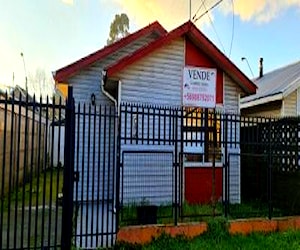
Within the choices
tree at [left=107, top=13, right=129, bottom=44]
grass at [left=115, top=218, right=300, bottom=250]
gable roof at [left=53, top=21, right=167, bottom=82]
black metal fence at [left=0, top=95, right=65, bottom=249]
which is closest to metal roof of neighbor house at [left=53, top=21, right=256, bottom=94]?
gable roof at [left=53, top=21, right=167, bottom=82]

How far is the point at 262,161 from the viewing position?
10.9 meters

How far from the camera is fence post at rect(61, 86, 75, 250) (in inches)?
261

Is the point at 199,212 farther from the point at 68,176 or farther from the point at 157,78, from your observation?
the point at 157,78

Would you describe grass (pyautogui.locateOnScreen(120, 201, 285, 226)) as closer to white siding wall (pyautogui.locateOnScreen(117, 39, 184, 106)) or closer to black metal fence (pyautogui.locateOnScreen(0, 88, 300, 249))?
black metal fence (pyautogui.locateOnScreen(0, 88, 300, 249))

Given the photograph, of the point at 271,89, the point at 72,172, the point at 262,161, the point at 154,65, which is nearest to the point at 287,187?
the point at 262,161

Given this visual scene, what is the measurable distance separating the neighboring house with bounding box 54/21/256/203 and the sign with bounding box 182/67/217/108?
0.14 m

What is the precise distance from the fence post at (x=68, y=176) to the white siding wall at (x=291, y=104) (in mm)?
10394

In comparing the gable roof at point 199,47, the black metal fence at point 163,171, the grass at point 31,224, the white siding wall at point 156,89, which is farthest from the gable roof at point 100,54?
the grass at point 31,224

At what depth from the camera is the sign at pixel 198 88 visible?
11492 mm

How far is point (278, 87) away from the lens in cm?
1608

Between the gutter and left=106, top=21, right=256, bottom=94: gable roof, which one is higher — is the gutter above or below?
below

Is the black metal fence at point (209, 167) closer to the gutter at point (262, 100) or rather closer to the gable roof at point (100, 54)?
the gable roof at point (100, 54)

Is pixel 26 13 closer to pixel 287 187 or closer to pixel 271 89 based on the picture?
pixel 271 89

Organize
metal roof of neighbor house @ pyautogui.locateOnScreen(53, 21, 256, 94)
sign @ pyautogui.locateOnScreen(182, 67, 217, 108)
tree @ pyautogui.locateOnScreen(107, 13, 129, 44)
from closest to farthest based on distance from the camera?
metal roof of neighbor house @ pyautogui.locateOnScreen(53, 21, 256, 94)
sign @ pyautogui.locateOnScreen(182, 67, 217, 108)
tree @ pyautogui.locateOnScreen(107, 13, 129, 44)
